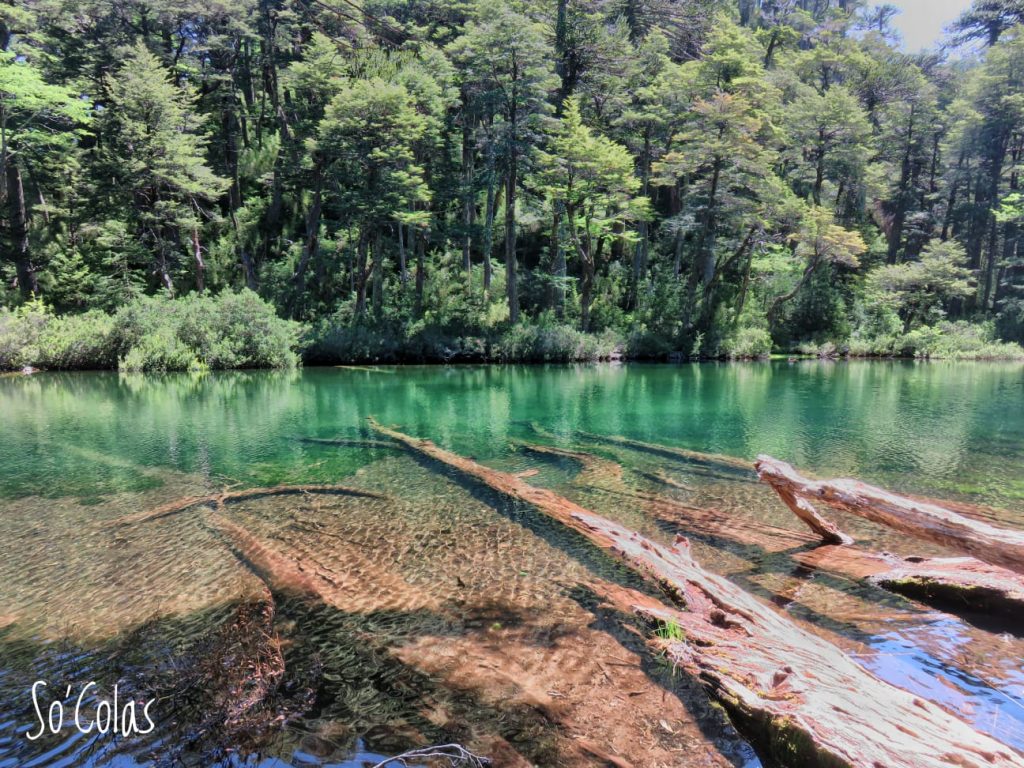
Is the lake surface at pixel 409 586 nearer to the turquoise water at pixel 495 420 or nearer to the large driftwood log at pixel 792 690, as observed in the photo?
the turquoise water at pixel 495 420

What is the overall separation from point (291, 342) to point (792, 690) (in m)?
27.7

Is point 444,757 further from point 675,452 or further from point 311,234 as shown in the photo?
point 311,234

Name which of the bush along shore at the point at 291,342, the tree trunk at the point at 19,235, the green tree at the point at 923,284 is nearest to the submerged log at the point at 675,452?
the bush along shore at the point at 291,342

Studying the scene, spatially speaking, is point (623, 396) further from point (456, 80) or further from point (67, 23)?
point (67, 23)

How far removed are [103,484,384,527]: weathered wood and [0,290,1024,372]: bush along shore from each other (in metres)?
20.3

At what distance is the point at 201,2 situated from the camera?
33719mm

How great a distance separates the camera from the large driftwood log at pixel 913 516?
4.72m

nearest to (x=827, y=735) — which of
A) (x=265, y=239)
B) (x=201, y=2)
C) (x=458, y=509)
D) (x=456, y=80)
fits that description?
(x=458, y=509)

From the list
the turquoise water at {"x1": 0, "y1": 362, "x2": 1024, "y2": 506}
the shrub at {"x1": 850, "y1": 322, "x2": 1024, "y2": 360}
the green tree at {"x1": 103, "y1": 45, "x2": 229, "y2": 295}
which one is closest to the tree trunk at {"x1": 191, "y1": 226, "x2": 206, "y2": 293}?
the green tree at {"x1": 103, "y1": 45, "x2": 229, "y2": 295}

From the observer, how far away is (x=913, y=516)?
206 inches

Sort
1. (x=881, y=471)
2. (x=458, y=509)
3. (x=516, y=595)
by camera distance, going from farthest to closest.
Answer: (x=881, y=471) < (x=458, y=509) < (x=516, y=595)

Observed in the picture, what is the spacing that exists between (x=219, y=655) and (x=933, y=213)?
176 feet

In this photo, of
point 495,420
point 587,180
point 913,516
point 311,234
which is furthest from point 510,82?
point 913,516

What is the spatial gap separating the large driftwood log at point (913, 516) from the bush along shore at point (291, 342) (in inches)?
955
